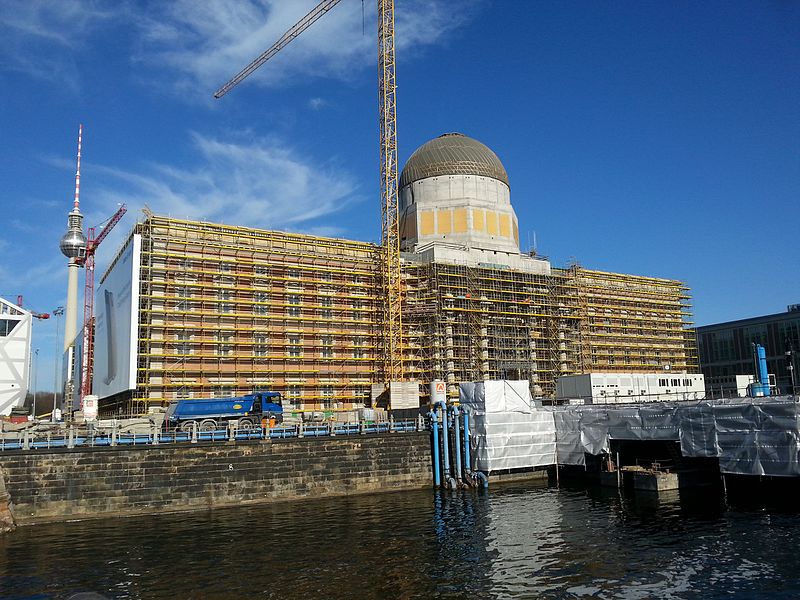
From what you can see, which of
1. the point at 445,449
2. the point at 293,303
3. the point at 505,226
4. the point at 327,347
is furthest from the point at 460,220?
the point at 445,449

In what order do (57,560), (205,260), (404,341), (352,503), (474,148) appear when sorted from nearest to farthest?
(57,560) < (352,503) < (205,260) < (404,341) < (474,148)

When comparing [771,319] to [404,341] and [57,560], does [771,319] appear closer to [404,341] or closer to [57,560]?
[404,341]

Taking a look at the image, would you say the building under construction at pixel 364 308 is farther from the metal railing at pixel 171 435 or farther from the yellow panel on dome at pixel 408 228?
the metal railing at pixel 171 435

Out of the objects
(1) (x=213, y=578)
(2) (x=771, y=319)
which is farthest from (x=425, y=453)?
(2) (x=771, y=319)

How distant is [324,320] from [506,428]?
33203mm

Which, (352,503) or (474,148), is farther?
(474,148)

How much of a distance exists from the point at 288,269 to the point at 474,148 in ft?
128

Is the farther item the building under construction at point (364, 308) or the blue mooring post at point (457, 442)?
the building under construction at point (364, 308)

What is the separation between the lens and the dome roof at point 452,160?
3905 inches

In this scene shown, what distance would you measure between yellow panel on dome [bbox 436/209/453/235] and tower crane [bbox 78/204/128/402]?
172 feet

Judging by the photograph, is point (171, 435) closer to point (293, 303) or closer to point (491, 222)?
point (293, 303)

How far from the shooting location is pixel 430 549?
102ft

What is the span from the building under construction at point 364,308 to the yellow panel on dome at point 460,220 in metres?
0.21

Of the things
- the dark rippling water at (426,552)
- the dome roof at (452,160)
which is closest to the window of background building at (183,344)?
the dark rippling water at (426,552)
